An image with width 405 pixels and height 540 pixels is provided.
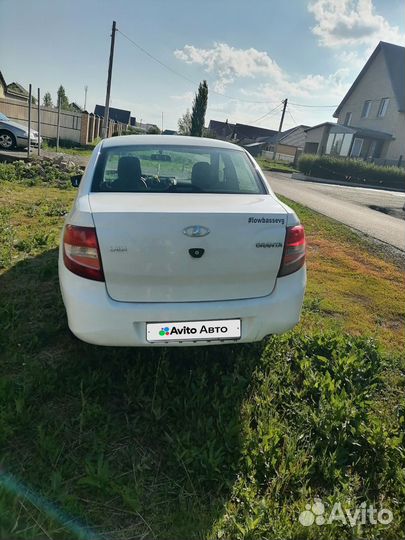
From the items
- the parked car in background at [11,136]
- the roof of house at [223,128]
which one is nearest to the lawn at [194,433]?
the parked car in background at [11,136]

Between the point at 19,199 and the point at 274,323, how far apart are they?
6999 millimetres

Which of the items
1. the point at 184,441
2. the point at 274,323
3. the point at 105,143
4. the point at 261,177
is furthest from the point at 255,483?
the point at 105,143

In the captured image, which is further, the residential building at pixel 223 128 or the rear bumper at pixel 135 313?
the residential building at pixel 223 128

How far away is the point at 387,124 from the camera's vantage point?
37.6 metres

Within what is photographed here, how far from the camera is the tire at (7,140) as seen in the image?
14.1m

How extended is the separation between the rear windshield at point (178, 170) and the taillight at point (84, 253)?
0.57 meters

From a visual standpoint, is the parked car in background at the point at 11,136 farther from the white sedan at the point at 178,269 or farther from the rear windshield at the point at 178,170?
the white sedan at the point at 178,269

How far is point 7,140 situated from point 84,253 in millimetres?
14321

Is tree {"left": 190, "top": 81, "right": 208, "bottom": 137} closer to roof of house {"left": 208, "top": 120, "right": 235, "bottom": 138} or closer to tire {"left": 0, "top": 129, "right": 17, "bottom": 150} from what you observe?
roof of house {"left": 208, "top": 120, "right": 235, "bottom": 138}

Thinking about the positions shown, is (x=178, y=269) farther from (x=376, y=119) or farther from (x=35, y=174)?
(x=376, y=119)

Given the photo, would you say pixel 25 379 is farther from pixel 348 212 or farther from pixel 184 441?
pixel 348 212

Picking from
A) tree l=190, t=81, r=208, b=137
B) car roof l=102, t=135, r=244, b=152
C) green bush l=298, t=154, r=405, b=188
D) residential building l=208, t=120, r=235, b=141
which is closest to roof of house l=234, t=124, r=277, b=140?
residential building l=208, t=120, r=235, b=141

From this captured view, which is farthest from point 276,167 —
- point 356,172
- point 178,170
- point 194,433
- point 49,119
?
point 194,433

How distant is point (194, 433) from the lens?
2.25 m
